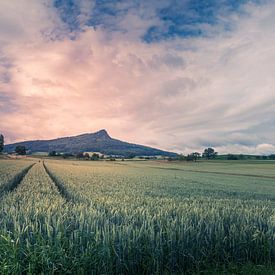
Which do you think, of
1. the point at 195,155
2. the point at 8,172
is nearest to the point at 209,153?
the point at 195,155

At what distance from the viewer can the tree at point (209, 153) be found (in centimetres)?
14764

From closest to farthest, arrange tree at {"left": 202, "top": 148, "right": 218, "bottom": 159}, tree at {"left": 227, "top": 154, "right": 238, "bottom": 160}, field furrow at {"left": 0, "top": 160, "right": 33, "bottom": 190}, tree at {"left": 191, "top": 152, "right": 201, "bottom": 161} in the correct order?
1. field furrow at {"left": 0, "top": 160, "right": 33, "bottom": 190}
2. tree at {"left": 227, "top": 154, "right": 238, "bottom": 160}
3. tree at {"left": 191, "top": 152, "right": 201, "bottom": 161}
4. tree at {"left": 202, "top": 148, "right": 218, "bottom": 159}

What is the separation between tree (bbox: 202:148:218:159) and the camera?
14764 cm

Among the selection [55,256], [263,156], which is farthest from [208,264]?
[263,156]

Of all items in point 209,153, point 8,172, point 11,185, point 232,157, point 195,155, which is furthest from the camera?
point 209,153

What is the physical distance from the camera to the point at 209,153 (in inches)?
5886

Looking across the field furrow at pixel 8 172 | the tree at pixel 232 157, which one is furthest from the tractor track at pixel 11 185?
the tree at pixel 232 157

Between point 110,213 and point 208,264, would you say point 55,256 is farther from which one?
point 208,264

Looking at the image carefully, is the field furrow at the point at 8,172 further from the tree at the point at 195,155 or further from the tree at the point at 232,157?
the tree at the point at 232,157

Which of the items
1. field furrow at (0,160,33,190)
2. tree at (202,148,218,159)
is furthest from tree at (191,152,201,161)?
field furrow at (0,160,33,190)

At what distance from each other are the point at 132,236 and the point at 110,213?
7.00 ft

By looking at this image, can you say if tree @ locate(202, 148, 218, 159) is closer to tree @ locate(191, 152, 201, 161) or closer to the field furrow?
tree @ locate(191, 152, 201, 161)

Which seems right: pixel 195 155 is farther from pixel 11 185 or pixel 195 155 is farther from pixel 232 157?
pixel 11 185

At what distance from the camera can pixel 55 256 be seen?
568cm
